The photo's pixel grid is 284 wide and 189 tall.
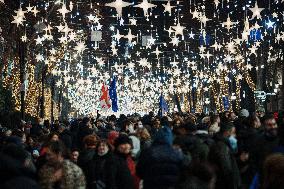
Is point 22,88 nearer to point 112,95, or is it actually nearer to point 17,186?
point 112,95

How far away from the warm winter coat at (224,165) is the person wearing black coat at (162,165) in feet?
1.81

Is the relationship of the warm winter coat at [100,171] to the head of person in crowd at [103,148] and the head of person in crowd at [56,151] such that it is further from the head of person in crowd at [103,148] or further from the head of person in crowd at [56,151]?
the head of person in crowd at [56,151]

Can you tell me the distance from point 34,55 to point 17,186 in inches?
1440

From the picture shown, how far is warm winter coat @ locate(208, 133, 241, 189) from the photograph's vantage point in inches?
338

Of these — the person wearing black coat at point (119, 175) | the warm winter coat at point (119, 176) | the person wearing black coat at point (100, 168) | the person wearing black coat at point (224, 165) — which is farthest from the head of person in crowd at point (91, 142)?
the person wearing black coat at point (224, 165)

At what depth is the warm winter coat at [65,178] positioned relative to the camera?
6707mm

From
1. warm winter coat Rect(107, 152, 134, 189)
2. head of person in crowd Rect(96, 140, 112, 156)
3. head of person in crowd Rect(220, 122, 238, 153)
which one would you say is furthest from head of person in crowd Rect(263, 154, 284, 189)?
head of person in crowd Rect(220, 122, 238, 153)

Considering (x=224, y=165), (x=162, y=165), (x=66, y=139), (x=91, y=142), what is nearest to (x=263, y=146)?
(x=224, y=165)

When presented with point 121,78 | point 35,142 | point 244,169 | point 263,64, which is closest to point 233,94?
point 263,64

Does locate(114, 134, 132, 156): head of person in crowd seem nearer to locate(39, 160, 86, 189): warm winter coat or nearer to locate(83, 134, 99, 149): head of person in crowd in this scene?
locate(83, 134, 99, 149): head of person in crowd

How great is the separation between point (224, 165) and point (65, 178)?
9.42ft

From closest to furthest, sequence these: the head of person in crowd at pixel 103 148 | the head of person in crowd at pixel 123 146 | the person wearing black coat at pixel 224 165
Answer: the person wearing black coat at pixel 224 165, the head of person in crowd at pixel 103 148, the head of person in crowd at pixel 123 146

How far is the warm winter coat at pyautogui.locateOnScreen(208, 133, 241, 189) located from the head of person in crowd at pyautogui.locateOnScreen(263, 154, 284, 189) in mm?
3311

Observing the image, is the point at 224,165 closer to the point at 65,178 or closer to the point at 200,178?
the point at 65,178
